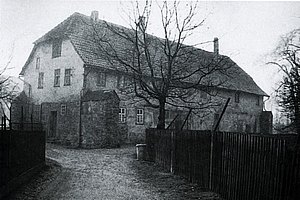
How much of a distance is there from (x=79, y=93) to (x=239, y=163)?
62.1 ft

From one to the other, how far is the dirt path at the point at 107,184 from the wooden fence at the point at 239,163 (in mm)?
528

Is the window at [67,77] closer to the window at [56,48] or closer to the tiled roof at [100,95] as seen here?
the window at [56,48]

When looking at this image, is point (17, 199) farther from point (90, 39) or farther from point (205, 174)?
point (90, 39)

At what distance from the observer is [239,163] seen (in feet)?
24.9

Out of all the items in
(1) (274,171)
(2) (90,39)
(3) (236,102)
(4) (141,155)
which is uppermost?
(2) (90,39)

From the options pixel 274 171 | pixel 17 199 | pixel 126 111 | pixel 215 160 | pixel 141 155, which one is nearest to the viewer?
pixel 274 171

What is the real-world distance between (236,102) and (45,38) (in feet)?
71.9

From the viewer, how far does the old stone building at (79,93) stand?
917 inches

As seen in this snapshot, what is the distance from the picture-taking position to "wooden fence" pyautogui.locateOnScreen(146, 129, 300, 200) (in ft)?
18.6

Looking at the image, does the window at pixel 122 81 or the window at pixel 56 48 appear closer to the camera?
the window at pixel 122 81

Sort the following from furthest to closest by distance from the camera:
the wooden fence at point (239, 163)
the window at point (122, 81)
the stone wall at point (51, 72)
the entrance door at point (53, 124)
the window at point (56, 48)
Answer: the window at point (56, 48) < the entrance door at point (53, 124) < the window at point (122, 81) < the stone wall at point (51, 72) < the wooden fence at point (239, 163)

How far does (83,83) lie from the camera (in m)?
24.6

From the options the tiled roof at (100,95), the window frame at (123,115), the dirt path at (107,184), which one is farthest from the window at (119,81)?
the dirt path at (107,184)

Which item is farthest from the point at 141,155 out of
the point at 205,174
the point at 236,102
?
the point at 236,102
